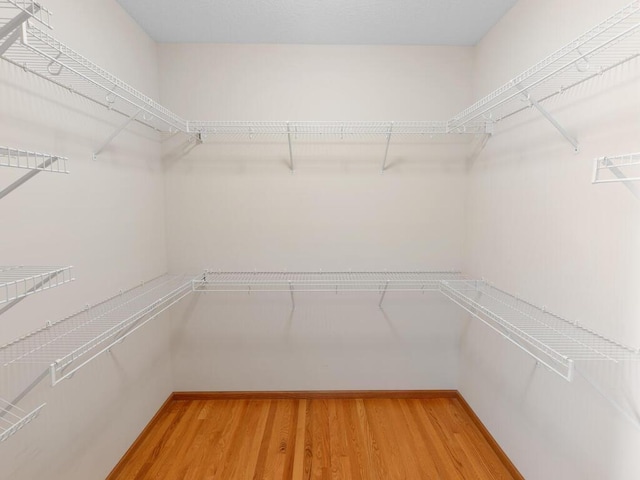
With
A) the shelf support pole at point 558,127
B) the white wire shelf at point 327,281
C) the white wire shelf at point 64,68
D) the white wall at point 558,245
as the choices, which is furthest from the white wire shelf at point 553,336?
the white wire shelf at point 64,68

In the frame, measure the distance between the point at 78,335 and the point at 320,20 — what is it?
197 cm

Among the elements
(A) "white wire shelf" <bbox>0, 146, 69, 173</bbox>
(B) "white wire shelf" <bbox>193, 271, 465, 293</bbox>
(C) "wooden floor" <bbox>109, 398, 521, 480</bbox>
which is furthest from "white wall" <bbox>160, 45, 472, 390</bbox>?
(A) "white wire shelf" <bbox>0, 146, 69, 173</bbox>

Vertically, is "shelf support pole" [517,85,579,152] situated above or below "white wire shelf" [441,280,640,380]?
above

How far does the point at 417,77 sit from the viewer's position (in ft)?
7.96

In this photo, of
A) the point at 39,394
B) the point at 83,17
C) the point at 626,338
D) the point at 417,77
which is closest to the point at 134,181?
the point at 83,17

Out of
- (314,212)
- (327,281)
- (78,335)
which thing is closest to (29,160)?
(78,335)

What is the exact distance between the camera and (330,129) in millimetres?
2426

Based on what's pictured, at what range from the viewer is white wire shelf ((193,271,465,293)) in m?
2.46

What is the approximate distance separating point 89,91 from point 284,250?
138 cm

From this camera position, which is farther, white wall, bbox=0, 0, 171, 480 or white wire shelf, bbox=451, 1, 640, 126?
white wall, bbox=0, 0, 171, 480

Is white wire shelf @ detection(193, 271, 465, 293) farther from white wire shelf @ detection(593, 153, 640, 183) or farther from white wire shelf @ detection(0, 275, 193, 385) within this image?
white wire shelf @ detection(593, 153, 640, 183)

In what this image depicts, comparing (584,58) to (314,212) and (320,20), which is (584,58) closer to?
(320,20)

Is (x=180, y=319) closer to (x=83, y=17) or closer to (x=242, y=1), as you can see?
(x=83, y=17)

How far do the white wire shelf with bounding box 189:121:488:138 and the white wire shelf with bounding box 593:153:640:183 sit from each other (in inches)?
44.7
